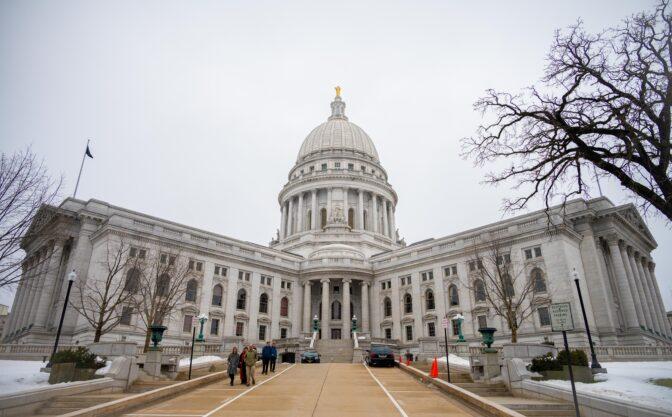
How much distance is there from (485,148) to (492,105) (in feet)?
5.61

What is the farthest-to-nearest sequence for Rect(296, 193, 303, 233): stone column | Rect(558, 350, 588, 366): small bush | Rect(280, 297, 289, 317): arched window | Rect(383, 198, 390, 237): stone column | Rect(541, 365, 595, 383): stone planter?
Rect(383, 198, 390, 237): stone column, Rect(296, 193, 303, 233): stone column, Rect(280, 297, 289, 317): arched window, Rect(558, 350, 588, 366): small bush, Rect(541, 365, 595, 383): stone planter

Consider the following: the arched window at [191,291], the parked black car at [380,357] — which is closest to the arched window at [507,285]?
the parked black car at [380,357]

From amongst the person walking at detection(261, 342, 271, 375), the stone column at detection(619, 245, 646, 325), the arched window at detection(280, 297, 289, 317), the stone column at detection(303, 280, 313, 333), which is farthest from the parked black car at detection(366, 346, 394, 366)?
the stone column at detection(619, 245, 646, 325)

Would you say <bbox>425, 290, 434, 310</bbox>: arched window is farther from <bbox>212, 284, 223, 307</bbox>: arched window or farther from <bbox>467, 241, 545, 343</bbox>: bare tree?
<bbox>212, 284, 223, 307</bbox>: arched window

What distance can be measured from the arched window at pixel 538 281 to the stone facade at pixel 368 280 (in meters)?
0.22

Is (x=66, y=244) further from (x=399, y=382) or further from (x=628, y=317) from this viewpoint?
(x=628, y=317)

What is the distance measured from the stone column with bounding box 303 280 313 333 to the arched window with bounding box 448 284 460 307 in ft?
63.1

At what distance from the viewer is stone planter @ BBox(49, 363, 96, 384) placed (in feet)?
59.7

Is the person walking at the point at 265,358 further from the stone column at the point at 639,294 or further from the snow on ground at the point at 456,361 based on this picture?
the stone column at the point at 639,294

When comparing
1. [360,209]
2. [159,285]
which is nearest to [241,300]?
[159,285]

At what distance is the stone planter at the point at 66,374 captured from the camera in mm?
18203

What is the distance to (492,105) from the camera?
16.9 meters

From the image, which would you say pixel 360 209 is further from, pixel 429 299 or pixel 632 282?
pixel 632 282

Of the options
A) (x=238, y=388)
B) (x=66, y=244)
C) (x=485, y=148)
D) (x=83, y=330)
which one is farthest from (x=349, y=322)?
(x=485, y=148)
